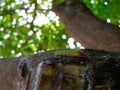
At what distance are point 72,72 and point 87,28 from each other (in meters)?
1.79

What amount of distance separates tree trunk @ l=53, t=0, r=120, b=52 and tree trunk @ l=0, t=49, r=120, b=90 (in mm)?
1270

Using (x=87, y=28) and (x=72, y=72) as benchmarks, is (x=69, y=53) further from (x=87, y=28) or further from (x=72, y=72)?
(x=87, y=28)

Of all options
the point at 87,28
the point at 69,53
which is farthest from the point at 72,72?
the point at 87,28

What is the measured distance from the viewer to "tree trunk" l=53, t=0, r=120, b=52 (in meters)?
2.97

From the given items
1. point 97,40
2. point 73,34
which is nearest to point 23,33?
point 73,34

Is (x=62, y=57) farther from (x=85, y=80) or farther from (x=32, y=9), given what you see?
(x=32, y=9)

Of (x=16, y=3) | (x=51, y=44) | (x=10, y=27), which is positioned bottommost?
(x=51, y=44)

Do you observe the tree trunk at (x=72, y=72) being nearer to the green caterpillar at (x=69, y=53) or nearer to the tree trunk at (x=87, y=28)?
the green caterpillar at (x=69, y=53)

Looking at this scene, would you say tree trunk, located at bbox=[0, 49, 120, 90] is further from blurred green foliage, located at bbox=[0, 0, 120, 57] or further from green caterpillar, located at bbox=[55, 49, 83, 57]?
blurred green foliage, located at bbox=[0, 0, 120, 57]

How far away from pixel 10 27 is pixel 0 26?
6.2 inches

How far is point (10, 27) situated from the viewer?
5.00 meters

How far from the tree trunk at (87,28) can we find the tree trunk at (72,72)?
1.27m

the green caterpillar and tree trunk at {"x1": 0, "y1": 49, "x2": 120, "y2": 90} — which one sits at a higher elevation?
the green caterpillar

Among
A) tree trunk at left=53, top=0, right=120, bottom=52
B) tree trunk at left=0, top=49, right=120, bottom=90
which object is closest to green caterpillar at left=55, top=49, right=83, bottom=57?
tree trunk at left=0, top=49, right=120, bottom=90
